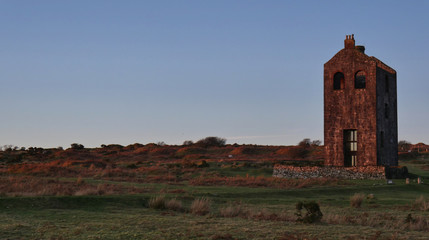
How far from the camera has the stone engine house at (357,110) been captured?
36.4 m

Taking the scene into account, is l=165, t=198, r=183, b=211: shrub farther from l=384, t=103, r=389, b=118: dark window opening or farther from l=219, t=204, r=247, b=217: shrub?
l=384, t=103, r=389, b=118: dark window opening

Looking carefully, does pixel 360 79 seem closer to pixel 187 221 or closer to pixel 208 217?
pixel 208 217

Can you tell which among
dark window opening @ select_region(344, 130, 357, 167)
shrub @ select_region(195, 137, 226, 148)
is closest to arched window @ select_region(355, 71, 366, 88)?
dark window opening @ select_region(344, 130, 357, 167)

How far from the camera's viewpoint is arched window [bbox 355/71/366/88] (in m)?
38.5

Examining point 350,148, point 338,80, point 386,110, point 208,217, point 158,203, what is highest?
point 338,80

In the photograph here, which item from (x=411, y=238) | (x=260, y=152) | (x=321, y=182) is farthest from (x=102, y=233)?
(x=260, y=152)

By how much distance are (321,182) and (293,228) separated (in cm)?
1903

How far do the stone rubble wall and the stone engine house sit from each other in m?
2.45

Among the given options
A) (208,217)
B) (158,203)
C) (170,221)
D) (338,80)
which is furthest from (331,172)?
(170,221)

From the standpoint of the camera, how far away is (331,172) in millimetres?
35719

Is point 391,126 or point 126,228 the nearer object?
point 126,228

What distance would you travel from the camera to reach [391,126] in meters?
39.4

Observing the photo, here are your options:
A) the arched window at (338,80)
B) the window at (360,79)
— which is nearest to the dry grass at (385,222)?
the window at (360,79)

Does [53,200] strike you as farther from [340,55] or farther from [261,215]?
[340,55]
